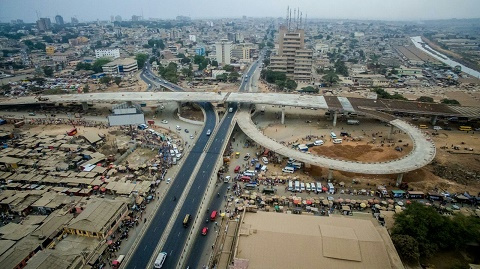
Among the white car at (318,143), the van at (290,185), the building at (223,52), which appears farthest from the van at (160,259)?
the building at (223,52)

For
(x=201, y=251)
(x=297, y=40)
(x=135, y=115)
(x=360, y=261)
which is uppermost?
(x=297, y=40)

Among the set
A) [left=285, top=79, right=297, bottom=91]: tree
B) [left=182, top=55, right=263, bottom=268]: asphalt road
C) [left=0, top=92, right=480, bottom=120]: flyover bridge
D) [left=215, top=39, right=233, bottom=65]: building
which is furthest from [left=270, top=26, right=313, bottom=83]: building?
[left=182, top=55, right=263, bottom=268]: asphalt road

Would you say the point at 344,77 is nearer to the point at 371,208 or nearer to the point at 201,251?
the point at 371,208

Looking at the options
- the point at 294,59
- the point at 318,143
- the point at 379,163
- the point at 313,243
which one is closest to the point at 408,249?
the point at 313,243

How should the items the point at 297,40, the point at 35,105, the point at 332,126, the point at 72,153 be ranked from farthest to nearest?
the point at 297,40 < the point at 35,105 < the point at 332,126 < the point at 72,153

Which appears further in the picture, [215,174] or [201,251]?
[215,174]

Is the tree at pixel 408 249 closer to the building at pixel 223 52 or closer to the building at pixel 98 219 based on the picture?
the building at pixel 98 219

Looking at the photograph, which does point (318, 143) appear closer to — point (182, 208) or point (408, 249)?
point (408, 249)

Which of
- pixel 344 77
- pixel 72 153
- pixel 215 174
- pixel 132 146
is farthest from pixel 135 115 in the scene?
pixel 344 77
